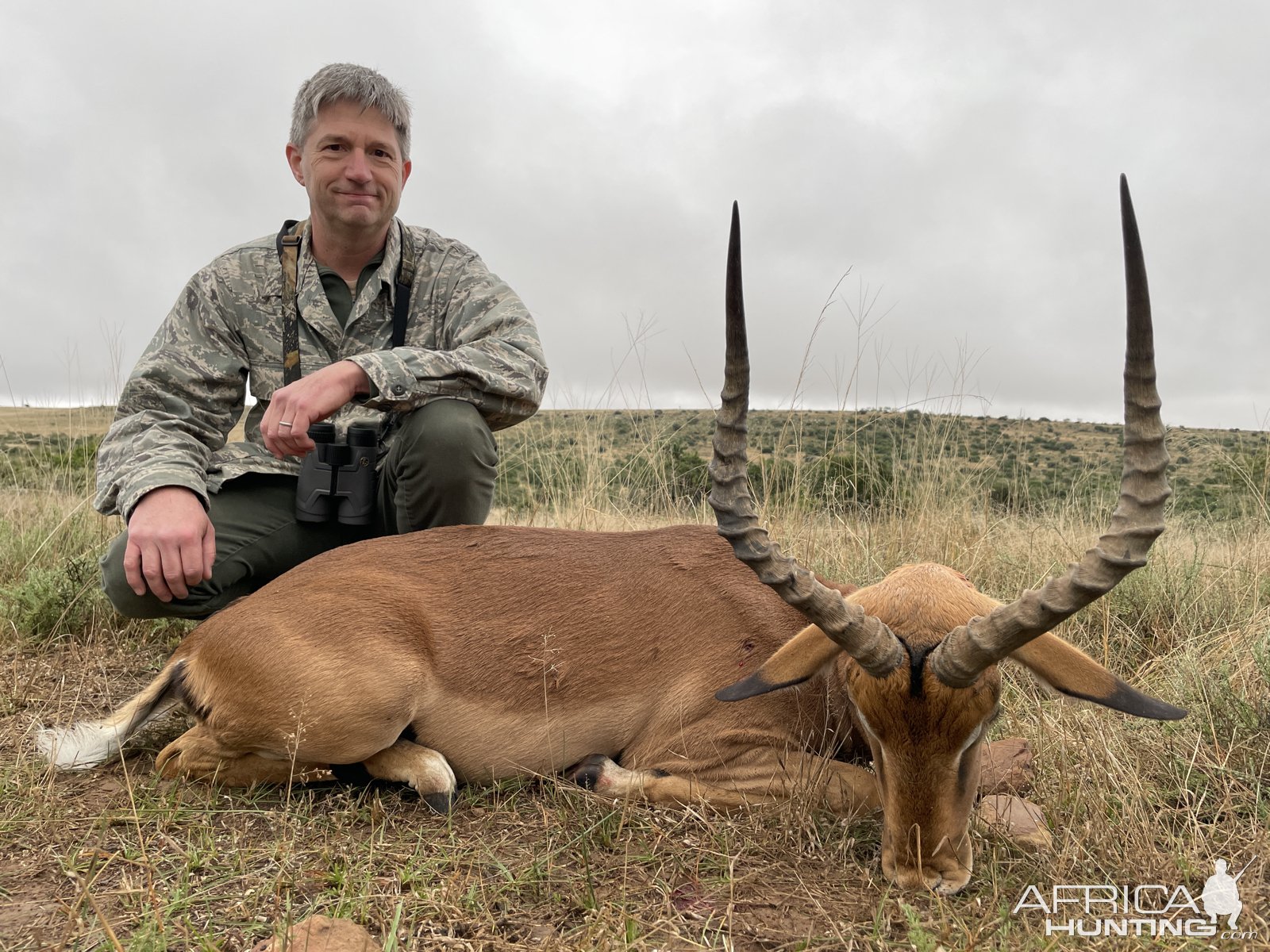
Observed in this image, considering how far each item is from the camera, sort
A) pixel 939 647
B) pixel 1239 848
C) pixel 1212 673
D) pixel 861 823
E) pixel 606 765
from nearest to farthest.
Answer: pixel 939 647 < pixel 1239 848 < pixel 861 823 < pixel 606 765 < pixel 1212 673

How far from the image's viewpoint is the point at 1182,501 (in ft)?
48.6

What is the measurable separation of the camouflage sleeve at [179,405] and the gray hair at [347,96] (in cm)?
105

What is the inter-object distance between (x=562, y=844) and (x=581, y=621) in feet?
3.21

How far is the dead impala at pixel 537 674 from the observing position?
135 inches

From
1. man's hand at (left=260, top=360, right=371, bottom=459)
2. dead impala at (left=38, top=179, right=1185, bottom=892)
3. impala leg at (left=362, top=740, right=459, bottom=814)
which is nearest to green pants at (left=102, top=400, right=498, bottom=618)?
man's hand at (left=260, top=360, right=371, bottom=459)

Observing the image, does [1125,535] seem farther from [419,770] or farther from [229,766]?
[229,766]

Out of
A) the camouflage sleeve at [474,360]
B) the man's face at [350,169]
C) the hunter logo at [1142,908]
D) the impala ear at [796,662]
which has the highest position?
the man's face at [350,169]

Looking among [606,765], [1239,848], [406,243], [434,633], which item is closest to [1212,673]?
[1239,848]

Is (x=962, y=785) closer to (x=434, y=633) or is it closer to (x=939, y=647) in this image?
(x=939, y=647)

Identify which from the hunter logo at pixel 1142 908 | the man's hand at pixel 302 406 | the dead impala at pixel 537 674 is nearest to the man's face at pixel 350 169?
the man's hand at pixel 302 406

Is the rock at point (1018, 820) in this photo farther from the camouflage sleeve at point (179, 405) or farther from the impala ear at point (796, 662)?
the camouflage sleeve at point (179, 405)

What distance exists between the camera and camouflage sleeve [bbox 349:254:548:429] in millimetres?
4629

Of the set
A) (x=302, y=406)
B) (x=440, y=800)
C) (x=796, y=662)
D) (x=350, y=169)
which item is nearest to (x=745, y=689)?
(x=796, y=662)

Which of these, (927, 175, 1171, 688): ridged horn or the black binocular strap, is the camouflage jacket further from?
(927, 175, 1171, 688): ridged horn
